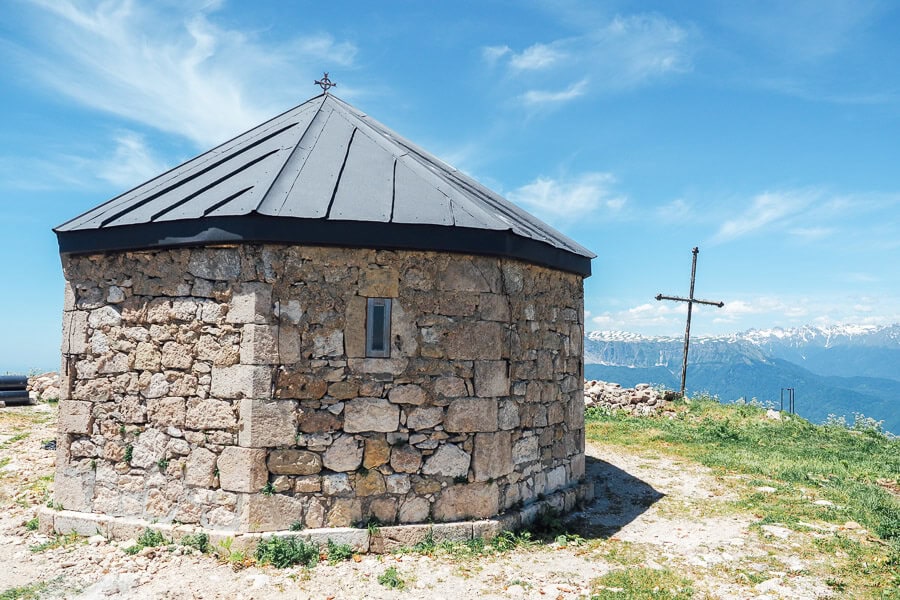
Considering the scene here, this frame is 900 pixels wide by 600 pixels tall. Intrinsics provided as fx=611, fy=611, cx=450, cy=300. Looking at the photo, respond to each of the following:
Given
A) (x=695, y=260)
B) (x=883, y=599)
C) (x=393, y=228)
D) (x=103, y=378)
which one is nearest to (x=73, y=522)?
(x=103, y=378)

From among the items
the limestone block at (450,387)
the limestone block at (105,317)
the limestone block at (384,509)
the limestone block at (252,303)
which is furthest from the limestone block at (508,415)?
the limestone block at (105,317)

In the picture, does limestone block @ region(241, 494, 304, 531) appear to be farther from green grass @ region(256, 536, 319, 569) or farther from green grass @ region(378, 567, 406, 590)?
green grass @ region(378, 567, 406, 590)

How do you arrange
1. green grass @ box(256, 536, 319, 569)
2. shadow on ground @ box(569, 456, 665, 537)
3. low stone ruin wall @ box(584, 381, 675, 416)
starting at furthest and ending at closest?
low stone ruin wall @ box(584, 381, 675, 416) → shadow on ground @ box(569, 456, 665, 537) → green grass @ box(256, 536, 319, 569)

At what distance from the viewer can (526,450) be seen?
7086 millimetres

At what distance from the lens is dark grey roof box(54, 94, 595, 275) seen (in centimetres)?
597

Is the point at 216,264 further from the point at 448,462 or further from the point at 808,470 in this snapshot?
the point at 808,470

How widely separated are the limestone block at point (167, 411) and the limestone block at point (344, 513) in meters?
1.77

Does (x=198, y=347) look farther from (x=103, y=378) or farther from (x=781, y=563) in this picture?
(x=781, y=563)

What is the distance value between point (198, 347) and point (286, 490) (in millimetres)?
1679

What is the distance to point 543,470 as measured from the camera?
7480mm

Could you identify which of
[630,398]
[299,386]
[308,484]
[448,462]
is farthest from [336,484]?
[630,398]

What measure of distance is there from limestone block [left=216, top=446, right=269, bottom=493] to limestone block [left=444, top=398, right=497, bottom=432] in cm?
184

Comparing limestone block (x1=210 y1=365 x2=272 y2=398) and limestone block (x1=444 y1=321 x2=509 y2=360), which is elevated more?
limestone block (x1=444 y1=321 x2=509 y2=360)

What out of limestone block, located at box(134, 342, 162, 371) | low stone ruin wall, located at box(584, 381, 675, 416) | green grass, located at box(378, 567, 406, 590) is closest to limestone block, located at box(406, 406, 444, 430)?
green grass, located at box(378, 567, 406, 590)
